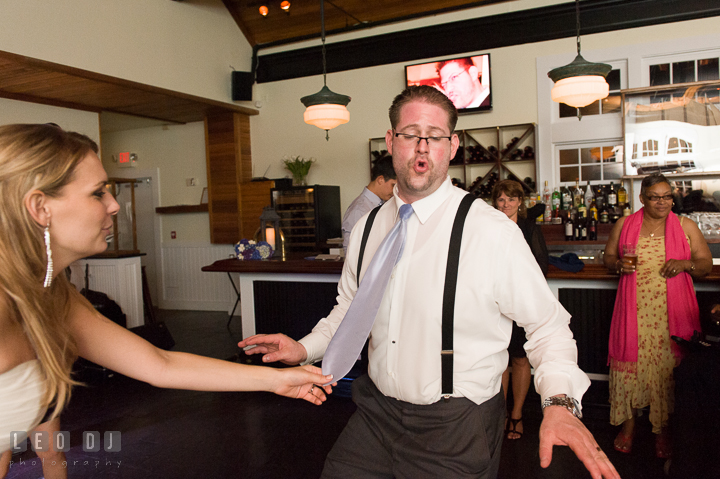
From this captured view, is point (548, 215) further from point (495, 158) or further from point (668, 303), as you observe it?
point (668, 303)

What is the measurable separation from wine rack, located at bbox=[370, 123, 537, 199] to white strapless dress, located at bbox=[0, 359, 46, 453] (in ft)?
17.7

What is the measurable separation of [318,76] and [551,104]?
3.17m

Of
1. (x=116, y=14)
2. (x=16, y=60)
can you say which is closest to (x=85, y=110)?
(x=116, y=14)

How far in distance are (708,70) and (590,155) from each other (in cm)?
143

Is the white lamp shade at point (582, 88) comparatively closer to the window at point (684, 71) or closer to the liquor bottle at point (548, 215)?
the liquor bottle at point (548, 215)

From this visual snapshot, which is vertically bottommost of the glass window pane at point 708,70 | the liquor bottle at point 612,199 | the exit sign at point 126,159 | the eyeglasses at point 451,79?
the liquor bottle at point 612,199

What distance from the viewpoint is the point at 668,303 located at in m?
2.83

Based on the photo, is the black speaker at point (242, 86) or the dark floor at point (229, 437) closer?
the dark floor at point (229, 437)

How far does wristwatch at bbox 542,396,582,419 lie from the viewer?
4.00ft

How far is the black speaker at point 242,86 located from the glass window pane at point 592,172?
4.50 metres

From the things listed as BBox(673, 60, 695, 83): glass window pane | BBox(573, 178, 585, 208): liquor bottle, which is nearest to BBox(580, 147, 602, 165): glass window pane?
BBox(573, 178, 585, 208): liquor bottle

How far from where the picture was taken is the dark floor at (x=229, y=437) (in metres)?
2.87

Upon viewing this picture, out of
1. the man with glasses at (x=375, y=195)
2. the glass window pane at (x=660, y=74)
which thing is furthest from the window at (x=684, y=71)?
the man with glasses at (x=375, y=195)

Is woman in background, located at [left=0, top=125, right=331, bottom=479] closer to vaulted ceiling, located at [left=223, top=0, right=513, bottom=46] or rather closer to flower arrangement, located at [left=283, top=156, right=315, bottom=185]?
flower arrangement, located at [left=283, top=156, right=315, bottom=185]
